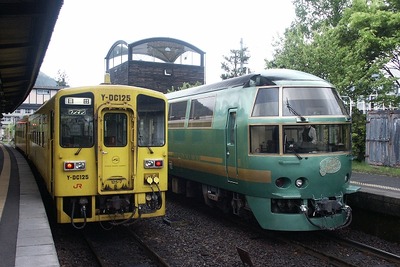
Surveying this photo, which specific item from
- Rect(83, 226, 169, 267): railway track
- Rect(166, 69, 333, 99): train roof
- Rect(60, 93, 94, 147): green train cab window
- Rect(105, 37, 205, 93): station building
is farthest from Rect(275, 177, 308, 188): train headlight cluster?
Rect(105, 37, 205, 93): station building

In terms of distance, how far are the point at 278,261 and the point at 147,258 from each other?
2158 mm

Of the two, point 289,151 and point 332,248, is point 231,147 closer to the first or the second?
point 289,151

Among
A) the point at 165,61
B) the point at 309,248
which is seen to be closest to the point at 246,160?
the point at 309,248

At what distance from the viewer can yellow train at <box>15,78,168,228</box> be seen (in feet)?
25.3

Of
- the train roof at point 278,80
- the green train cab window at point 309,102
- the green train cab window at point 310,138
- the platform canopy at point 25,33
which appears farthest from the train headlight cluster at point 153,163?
the platform canopy at point 25,33

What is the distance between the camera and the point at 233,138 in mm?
8695

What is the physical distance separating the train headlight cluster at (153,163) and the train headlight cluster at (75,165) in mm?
1126

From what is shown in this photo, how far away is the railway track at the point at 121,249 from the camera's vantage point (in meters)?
6.99

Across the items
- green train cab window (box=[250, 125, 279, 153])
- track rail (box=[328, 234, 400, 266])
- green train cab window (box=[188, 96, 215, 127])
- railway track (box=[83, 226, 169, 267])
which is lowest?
railway track (box=[83, 226, 169, 267])

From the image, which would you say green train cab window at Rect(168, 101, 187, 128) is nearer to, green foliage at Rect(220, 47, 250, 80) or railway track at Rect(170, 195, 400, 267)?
railway track at Rect(170, 195, 400, 267)

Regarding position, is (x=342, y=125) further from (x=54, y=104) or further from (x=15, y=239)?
(x=15, y=239)

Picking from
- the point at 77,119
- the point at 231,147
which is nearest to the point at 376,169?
the point at 231,147

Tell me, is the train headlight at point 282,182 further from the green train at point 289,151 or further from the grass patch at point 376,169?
the grass patch at point 376,169

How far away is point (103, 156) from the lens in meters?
7.80
